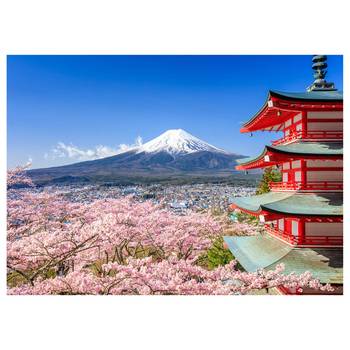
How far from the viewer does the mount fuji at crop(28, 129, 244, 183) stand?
8946mm

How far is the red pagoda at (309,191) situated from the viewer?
4449mm

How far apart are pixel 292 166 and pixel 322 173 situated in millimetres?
543

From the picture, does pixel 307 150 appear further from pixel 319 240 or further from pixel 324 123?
pixel 319 240

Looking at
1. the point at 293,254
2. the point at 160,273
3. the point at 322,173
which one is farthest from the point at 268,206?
the point at 160,273

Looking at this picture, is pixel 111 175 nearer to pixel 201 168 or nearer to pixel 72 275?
pixel 201 168

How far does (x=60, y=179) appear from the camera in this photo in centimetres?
849

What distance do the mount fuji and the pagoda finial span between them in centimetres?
356

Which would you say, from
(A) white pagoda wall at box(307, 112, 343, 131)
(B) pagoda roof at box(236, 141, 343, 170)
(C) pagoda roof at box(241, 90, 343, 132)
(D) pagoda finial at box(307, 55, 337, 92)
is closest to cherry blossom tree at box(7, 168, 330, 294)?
(B) pagoda roof at box(236, 141, 343, 170)

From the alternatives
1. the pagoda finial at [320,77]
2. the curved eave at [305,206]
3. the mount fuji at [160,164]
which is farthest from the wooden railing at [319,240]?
the mount fuji at [160,164]

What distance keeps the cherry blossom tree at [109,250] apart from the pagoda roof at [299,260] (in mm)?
134

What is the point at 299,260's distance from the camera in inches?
178

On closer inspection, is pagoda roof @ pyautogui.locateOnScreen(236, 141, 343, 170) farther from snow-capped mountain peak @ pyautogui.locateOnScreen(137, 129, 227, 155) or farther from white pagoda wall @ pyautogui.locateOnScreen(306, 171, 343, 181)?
snow-capped mountain peak @ pyautogui.locateOnScreen(137, 129, 227, 155)
